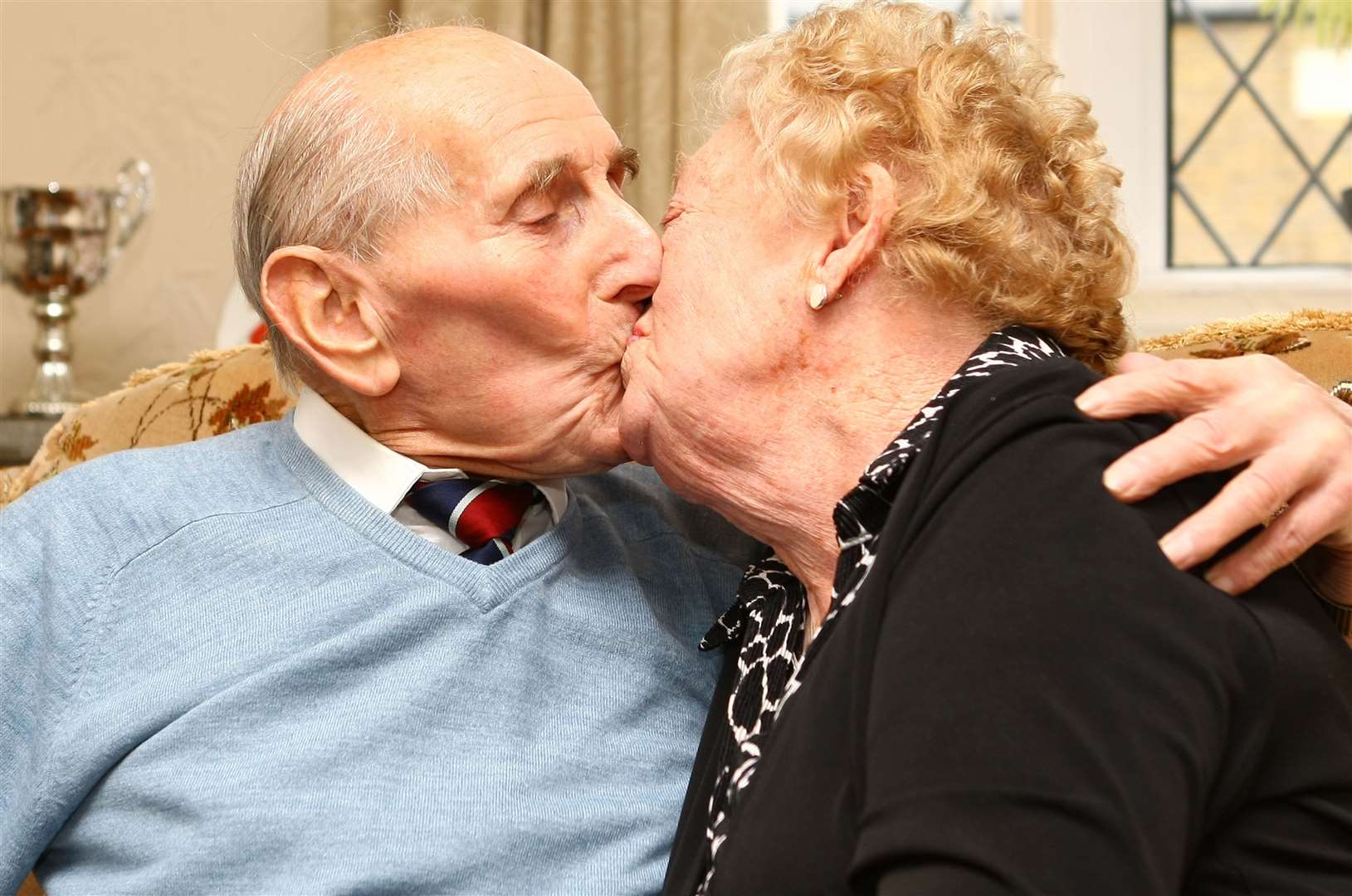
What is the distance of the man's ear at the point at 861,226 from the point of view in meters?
1.09

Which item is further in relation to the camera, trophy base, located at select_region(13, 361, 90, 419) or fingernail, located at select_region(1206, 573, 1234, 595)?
trophy base, located at select_region(13, 361, 90, 419)

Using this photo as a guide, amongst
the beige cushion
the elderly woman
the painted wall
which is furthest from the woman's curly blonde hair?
the painted wall

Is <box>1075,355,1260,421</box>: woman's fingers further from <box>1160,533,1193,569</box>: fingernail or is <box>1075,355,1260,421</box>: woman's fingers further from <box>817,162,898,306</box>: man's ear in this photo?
<box>817,162,898,306</box>: man's ear

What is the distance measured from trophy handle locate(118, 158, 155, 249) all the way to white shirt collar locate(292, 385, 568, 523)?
1.59m

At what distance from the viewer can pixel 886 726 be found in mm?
788

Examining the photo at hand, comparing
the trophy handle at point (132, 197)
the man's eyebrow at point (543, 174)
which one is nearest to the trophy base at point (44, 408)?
the trophy handle at point (132, 197)

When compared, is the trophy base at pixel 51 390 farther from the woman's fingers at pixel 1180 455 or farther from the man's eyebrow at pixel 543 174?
the woman's fingers at pixel 1180 455

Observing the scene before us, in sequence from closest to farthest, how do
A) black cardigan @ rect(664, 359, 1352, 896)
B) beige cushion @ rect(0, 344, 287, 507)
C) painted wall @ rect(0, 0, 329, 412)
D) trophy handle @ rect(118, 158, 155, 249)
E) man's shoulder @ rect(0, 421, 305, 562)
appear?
black cardigan @ rect(664, 359, 1352, 896) → man's shoulder @ rect(0, 421, 305, 562) → beige cushion @ rect(0, 344, 287, 507) → trophy handle @ rect(118, 158, 155, 249) → painted wall @ rect(0, 0, 329, 412)

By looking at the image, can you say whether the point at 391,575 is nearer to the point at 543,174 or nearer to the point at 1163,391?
the point at 543,174

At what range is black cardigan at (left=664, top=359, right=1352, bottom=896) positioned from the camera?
0.73 metres

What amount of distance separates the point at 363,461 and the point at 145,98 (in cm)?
207

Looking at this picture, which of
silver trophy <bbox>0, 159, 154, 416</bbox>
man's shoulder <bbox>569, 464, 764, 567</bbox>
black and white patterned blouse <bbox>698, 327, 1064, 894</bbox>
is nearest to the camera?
black and white patterned blouse <bbox>698, 327, 1064, 894</bbox>

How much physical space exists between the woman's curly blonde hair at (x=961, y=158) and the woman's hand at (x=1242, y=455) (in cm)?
17

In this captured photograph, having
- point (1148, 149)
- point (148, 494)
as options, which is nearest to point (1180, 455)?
point (148, 494)
